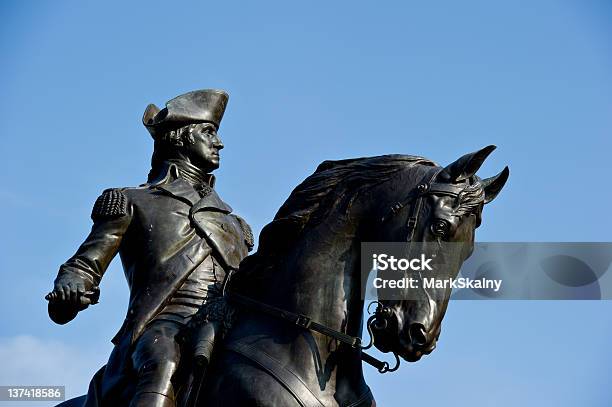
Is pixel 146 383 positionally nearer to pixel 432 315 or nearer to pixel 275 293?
pixel 275 293

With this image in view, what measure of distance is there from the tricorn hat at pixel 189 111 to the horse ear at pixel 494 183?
12.2 feet

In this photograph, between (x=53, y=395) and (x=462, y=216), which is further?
(x=53, y=395)

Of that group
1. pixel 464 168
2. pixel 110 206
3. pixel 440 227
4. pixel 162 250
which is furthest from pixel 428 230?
pixel 110 206

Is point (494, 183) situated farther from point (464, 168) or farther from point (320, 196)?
point (320, 196)

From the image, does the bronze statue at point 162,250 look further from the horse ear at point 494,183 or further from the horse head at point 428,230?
the horse ear at point 494,183

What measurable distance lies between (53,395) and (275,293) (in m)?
4.00

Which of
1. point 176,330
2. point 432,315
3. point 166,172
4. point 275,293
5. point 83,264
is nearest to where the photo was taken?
point 432,315

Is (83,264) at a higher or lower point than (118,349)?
higher

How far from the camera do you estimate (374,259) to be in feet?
29.9

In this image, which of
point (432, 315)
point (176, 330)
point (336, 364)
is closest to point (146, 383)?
point (176, 330)

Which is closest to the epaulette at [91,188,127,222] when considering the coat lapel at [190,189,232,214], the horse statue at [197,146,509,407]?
the coat lapel at [190,189,232,214]

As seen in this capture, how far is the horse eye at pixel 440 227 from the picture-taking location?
29.7 ft

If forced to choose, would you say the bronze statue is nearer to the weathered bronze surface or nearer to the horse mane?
the weathered bronze surface

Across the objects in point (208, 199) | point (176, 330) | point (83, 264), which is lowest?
point (176, 330)
